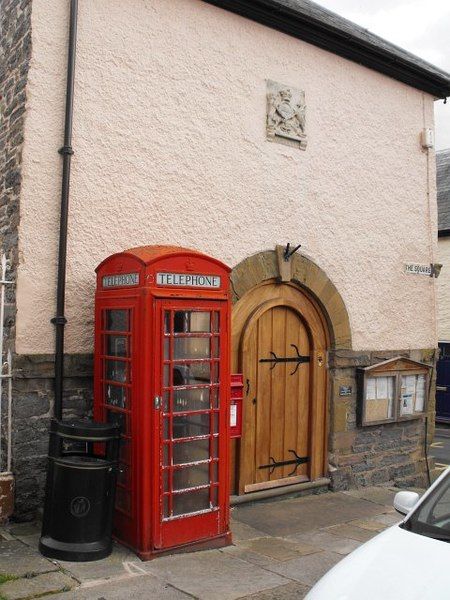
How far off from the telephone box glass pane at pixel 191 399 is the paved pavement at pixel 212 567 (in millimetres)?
1255

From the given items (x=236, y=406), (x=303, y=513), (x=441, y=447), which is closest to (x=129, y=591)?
(x=236, y=406)

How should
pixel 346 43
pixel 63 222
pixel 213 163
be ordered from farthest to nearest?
pixel 346 43, pixel 213 163, pixel 63 222

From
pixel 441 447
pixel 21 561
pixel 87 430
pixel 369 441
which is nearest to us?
pixel 21 561

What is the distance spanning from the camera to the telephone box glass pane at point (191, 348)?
18.0 feet

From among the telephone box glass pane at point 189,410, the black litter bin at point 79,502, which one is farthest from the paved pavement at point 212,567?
the telephone box glass pane at point 189,410

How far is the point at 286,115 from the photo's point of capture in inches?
312

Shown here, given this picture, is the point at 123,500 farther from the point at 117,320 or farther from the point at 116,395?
the point at 117,320

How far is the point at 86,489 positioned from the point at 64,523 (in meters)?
0.32

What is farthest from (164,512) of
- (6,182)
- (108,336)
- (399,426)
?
(399,426)

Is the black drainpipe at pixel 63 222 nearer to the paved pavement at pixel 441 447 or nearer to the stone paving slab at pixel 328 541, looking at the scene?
the stone paving slab at pixel 328 541

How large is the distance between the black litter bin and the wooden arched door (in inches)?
93.7

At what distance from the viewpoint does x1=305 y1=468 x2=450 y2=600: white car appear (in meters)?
2.97

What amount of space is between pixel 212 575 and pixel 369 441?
4302 mm

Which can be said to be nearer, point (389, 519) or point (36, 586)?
point (36, 586)
